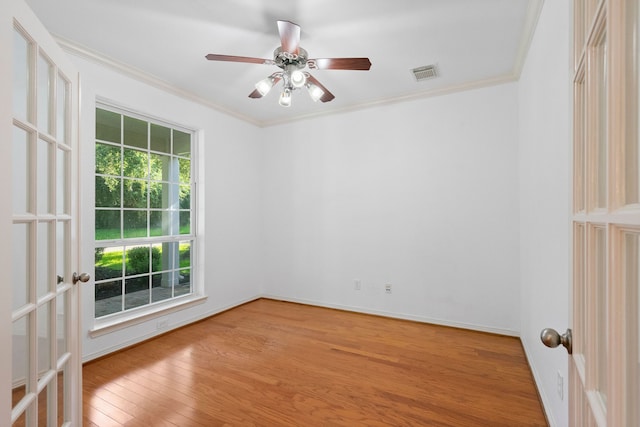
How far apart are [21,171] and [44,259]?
0.40 m

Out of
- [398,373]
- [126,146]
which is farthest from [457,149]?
[126,146]

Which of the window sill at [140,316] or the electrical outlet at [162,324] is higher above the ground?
the window sill at [140,316]

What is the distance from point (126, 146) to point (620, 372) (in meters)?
3.50

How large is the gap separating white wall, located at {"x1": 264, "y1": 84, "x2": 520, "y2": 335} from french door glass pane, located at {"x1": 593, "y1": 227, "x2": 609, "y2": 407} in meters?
2.64

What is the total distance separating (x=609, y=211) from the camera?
1.70 feet

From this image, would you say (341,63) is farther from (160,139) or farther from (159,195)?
(159,195)

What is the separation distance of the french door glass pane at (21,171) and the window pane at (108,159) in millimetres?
1743

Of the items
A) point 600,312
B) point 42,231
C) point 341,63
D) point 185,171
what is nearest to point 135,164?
point 185,171

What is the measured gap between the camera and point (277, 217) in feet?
14.1

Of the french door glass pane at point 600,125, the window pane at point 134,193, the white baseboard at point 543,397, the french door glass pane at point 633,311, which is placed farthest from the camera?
the window pane at point 134,193

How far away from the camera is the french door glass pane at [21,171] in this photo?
1.06 m

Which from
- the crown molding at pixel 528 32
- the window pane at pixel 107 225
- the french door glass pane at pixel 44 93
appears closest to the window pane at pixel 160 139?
the window pane at pixel 107 225

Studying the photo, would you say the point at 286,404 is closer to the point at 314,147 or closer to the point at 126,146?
the point at 126,146

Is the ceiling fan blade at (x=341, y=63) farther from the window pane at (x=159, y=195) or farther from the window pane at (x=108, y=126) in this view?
the window pane at (x=159, y=195)
